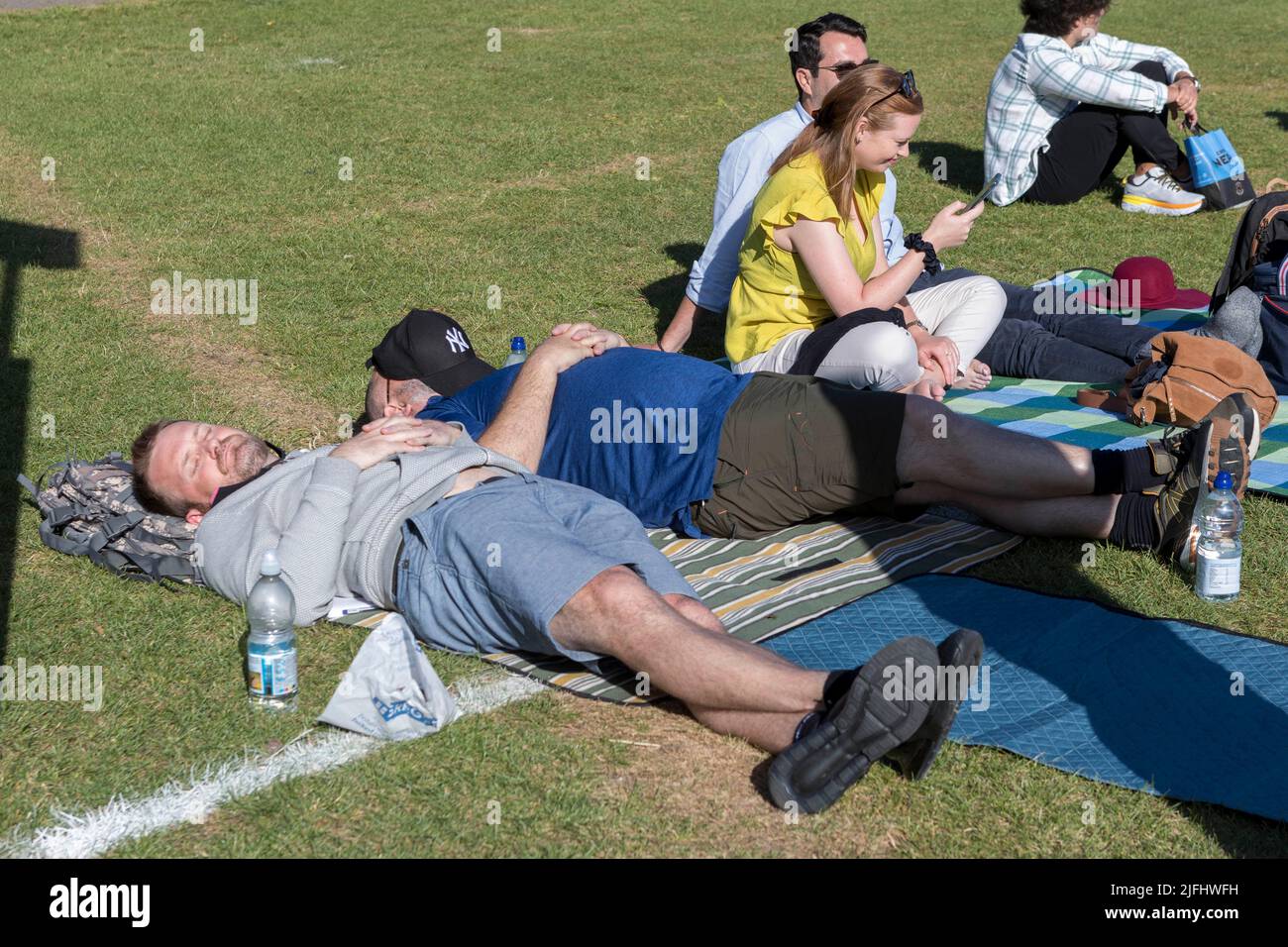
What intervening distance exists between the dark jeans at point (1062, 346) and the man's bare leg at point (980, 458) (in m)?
1.83

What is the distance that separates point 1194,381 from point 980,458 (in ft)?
5.07

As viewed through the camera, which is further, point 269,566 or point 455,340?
point 455,340

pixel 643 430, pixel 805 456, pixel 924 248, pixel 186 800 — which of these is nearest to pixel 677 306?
pixel 924 248

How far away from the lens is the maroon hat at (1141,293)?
7512mm

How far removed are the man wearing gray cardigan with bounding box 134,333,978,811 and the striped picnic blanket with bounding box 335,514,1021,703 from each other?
0.92ft

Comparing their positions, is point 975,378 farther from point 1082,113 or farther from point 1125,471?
point 1082,113

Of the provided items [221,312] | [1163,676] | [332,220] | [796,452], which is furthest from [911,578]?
[332,220]

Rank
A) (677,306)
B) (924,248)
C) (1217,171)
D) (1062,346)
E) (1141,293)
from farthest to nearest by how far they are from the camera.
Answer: (1217,171) < (677,306) < (1141,293) < (1062,346) < (924,248)

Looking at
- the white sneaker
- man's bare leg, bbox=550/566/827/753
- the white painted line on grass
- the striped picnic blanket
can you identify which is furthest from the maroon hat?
the white painted line on grass

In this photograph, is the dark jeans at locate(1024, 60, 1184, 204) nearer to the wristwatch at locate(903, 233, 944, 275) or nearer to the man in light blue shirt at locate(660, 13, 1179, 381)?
the man in light blue shirt at locate(660, 13, 1179, 381)

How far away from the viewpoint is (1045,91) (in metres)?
9.74

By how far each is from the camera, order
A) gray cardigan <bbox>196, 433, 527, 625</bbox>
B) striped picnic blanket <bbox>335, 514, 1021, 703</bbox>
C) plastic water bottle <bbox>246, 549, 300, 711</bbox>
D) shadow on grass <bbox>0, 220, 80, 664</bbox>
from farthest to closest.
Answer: shadow on grass <bbox>0, 220, 80, 664</bbox> → striped picnic blanket <bbox>335, 514, 1021, 703</bbox> → gray cardigan <bbox>196, 433, 527, 625</bbox> → plastic water bottle <bbox>246, 549, 300, 711</bbox>

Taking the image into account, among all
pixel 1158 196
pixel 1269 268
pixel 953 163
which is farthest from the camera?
pixel 953 163

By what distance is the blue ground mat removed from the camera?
352 centimetres
